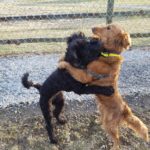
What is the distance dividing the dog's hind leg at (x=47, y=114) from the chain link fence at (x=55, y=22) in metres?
2.88

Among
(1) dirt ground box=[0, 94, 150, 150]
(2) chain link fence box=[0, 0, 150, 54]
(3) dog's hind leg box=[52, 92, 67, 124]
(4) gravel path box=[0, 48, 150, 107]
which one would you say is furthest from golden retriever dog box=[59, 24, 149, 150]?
(2) chain link fence box=[0, 0, 150, 54]

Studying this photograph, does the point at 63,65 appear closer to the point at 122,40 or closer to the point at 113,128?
the point at 122,40

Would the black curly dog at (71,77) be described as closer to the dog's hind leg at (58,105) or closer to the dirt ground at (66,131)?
the dog's hind leg at (58,105)

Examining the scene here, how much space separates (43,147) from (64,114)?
2.17 feet

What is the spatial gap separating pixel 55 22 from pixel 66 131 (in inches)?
244

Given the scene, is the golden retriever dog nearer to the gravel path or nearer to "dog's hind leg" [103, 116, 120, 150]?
"dog's hind leg" [103, 116, 120, 150]

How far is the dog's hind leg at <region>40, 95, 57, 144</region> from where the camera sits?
4040 millimetres

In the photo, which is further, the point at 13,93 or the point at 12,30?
the point at 12,30

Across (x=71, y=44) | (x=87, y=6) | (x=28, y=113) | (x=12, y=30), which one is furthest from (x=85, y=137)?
(x=87, y=6)

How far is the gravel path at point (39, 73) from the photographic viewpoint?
17.6 ft

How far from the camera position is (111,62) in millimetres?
3734

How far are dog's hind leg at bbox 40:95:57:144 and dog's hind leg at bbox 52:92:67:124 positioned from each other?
7.9 inches

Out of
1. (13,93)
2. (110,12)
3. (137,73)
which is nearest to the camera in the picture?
(13,93)

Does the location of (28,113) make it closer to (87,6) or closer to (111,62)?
(111,62)
